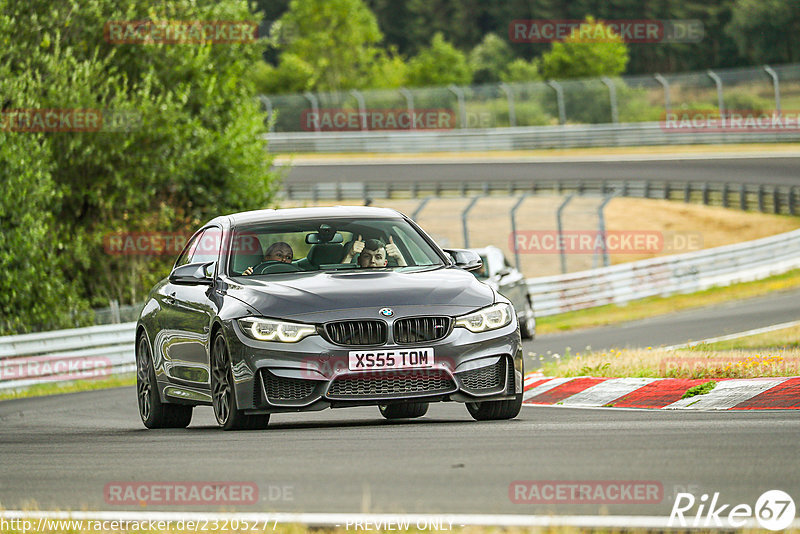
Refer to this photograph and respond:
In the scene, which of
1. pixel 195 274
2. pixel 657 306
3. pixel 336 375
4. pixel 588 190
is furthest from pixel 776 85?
pixel 336 375

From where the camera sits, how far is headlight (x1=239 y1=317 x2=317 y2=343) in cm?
861

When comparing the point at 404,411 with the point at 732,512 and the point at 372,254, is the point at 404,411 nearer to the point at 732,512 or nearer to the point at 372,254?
the point at 372,254

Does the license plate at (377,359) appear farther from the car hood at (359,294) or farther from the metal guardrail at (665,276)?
the metal guardrail at (665,276)

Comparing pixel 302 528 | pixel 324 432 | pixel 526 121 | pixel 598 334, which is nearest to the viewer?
pixel 302 528

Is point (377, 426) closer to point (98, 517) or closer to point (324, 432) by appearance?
point (324, 432)

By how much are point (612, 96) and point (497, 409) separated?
4691cm

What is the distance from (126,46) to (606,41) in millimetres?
62727

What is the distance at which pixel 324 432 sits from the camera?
891cm

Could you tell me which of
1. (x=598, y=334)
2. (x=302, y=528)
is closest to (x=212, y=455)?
(x=302, y=528)

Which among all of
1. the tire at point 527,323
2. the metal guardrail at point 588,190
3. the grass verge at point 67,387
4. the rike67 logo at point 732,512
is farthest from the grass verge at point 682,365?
the metal guardrail at point 588,190

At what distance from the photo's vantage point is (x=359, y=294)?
28.8 ft

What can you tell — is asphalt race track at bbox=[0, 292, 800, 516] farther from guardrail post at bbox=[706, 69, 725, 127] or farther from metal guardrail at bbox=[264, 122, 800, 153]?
metal guardrail at bbox=[264, 122, 800, 153]

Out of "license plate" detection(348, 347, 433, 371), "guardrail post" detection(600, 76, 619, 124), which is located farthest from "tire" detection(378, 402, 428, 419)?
"guardrail post" detection(600, 76, 619, 124)

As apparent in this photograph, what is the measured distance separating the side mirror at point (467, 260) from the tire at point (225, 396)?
1.81 m
